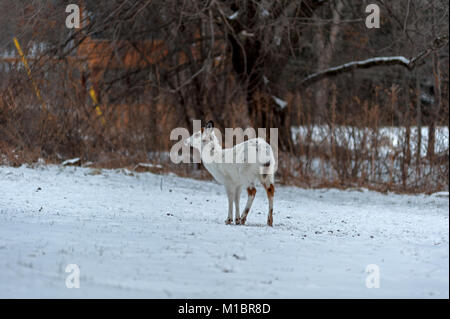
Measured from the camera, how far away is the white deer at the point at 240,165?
8.57 m

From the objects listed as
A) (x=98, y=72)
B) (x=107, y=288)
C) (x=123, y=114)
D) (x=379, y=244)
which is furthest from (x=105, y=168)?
(x=107, y=288)

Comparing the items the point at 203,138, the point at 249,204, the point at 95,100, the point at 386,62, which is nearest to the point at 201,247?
the point at 249,204

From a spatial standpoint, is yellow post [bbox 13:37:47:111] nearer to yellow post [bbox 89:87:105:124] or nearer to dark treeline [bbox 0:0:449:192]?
dark treeline [bbox 0:0:449:192]

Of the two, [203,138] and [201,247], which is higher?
[203,138]

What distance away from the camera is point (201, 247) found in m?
6.44

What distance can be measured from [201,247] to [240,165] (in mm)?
2594

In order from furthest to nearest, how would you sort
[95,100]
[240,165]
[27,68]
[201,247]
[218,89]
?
[218,89]
[95,100]
[27,68]
[240,165]
[201,247]

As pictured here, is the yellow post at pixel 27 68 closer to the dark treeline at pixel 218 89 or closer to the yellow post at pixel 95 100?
the dark treeline at pixel 218 89

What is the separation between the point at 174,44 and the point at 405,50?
6868mm

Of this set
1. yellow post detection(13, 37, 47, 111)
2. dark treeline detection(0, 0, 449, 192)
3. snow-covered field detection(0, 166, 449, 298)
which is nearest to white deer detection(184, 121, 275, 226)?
snow-covered field detection(0, 166, 449, 298)

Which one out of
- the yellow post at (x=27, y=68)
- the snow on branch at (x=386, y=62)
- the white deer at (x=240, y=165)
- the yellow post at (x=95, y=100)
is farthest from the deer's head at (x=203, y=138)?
the yellow post at (x=95, y=100)

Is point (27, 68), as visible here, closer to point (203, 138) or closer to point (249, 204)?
point (203, 138)

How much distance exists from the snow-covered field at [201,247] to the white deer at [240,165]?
50cm

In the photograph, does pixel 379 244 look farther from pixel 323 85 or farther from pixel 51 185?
pixel 323 85
